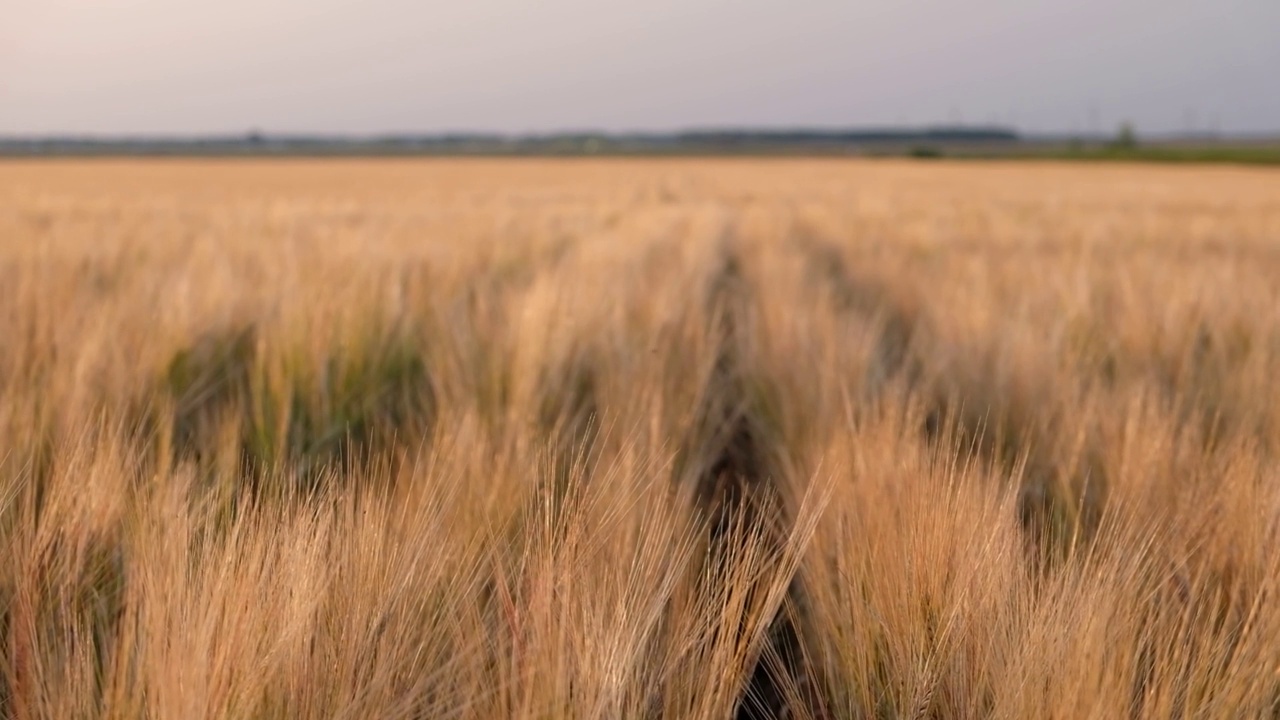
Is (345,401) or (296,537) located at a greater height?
(296,537)

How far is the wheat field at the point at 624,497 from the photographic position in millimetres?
845

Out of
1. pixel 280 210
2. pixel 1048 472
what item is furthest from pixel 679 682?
pixel 280 210

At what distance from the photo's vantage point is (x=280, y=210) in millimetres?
8266

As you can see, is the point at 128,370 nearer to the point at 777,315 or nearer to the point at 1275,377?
the point at 777,315

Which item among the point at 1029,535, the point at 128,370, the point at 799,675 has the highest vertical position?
the point at 128,370

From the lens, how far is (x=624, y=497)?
3.47 feet

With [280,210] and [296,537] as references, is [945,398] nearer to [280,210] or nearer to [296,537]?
[296,537]

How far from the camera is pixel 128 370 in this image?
72.3 inches

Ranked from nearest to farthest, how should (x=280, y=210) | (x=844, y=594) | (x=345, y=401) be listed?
(x=844, y=594), (x=345, y=401), (x=280, y=210)

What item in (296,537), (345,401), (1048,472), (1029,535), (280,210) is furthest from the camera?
(280,210)

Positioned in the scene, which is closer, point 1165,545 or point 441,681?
point 441,681

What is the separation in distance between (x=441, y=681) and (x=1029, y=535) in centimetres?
87

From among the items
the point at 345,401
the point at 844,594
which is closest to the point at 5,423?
the point at 345,401

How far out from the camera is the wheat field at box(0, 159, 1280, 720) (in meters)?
0.85
